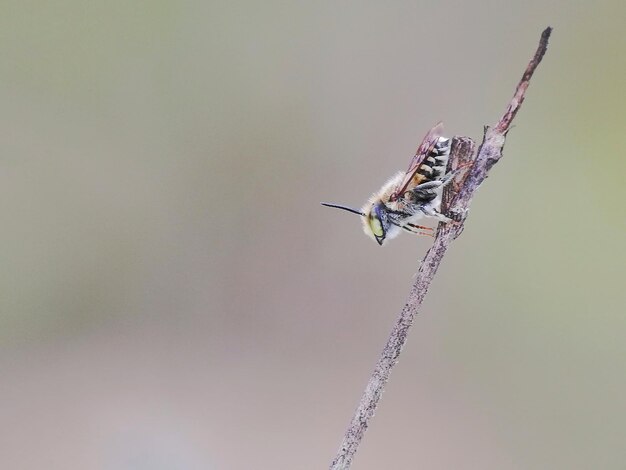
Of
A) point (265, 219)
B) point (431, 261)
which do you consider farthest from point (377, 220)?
point (265, 219)

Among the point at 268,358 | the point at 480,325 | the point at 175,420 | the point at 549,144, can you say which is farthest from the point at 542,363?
the point at 175,420

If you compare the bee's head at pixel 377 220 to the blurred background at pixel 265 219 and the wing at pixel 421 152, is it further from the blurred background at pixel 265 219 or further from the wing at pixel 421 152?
the blurred background at pixel 265 219

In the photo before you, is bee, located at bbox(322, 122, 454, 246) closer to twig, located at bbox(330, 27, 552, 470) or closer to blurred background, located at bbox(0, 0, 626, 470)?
twig, located at bbox(330, 27, 552, 470)

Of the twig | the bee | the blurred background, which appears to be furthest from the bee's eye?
the blurred background

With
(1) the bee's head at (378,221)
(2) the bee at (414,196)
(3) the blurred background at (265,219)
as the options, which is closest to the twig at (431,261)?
(2) the bee at (414,196)

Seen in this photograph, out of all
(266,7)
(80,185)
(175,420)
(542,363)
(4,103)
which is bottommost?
(175,420)

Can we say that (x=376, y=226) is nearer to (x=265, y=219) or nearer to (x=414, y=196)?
(x=414, y=196)

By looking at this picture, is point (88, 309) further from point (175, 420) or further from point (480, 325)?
point (480, 325)
